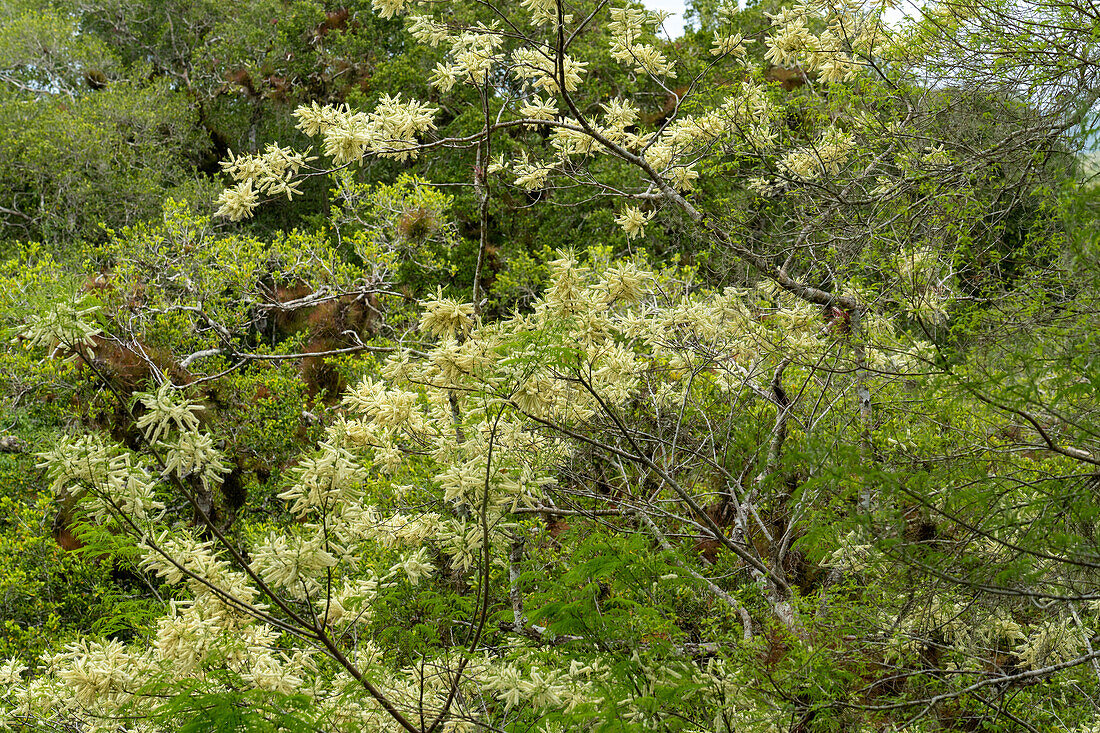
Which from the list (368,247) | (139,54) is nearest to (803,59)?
(368,247)

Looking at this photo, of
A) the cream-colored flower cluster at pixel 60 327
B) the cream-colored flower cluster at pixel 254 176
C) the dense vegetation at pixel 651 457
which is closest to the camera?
the cream-colored flower cluster at pixel 60 327

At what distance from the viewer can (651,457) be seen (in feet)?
17.7

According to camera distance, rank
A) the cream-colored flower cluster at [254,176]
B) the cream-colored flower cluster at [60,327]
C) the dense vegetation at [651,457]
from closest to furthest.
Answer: the cream-colored flower cluster at [60,327], the dense vegetation at [651,457], the cream-colored flower cluster at [254,176]

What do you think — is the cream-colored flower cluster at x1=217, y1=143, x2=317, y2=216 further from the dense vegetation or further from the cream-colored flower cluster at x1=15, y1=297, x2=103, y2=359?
the cream-colored flower cluster at x1=15, y1=297, x2=103, y2=359

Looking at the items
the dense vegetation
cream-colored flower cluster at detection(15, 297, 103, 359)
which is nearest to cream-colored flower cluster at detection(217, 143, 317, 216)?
the dense vegetation

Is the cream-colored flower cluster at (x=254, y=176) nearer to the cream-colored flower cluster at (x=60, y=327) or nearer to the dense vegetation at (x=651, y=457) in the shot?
the dense vegetation at (x=651, y=457)

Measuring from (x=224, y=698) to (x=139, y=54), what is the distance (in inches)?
822

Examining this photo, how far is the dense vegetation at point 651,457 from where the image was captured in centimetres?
265

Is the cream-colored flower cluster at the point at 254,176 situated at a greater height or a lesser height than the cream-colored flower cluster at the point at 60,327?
greater

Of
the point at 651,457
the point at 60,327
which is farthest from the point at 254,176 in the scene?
the point at 651,457

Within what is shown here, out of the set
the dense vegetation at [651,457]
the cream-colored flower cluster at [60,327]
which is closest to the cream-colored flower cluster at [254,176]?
the dense vegetation at [651,457]

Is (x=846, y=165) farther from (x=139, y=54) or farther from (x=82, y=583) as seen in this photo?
(x=139, y=54)

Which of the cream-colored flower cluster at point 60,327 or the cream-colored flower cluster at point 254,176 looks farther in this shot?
the cream-colored flower cluster at point 254,176

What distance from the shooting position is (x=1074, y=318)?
128 inches
